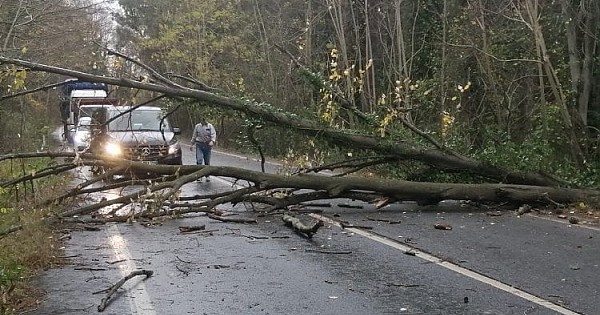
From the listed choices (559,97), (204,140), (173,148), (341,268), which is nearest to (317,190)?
(341,268)

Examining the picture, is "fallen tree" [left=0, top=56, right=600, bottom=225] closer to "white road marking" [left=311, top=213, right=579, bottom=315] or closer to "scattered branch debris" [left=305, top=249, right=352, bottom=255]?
"white road marking" [left=311, top=213, right=579, bottom=315]

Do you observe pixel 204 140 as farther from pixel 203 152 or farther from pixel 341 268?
pixel 341 268

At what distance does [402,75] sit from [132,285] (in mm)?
18833

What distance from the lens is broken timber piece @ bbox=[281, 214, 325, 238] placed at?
1117cm

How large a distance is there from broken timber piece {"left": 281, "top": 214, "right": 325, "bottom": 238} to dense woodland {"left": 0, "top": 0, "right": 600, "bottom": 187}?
2691mm

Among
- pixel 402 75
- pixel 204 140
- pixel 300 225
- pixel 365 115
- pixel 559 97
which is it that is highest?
pixel 402 75

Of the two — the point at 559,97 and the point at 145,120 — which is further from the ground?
the point at 559,97

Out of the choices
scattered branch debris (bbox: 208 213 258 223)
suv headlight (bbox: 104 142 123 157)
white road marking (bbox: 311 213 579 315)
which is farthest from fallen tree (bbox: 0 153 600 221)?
white road marking (bbox: 311 213 579 315)

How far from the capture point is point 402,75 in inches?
1011

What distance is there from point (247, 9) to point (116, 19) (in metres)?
21.4

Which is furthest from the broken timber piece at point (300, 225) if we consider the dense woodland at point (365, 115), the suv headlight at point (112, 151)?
the suv headlight at point (112, 151)

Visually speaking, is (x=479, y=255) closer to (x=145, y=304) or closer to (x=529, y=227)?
(x=529, y=227)

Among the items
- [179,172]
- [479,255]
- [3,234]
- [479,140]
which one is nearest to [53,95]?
[479,140]

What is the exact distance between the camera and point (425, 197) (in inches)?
546
